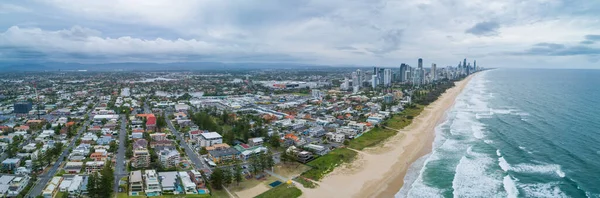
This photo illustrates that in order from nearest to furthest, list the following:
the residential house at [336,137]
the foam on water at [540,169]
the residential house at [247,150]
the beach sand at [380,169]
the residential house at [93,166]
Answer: the beach sand at [380,169]
the foam on water at [540,169]
the residential house at [93,166]
the residential house at [247,150]
the residential house at [336,137]

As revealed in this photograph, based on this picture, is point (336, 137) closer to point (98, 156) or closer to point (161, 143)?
point (161, 143)

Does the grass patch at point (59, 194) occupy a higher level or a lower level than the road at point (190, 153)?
lower

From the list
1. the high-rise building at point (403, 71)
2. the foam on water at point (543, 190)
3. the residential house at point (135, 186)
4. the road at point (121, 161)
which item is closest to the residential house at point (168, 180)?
the residential house at point (135, 186)

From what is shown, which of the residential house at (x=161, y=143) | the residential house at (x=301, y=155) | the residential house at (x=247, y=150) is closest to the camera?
the residential house at (x=301, y=155)

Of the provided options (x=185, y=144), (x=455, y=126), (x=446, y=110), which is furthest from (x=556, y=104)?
(x=185, y=144)

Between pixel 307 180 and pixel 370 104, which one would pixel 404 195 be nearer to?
pixel 307 180

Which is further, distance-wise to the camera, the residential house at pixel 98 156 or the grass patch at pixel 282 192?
the residential house at pixel 98 156

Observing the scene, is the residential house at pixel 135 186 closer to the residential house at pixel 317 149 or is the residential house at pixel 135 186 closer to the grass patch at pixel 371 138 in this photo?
the residential house at pixel 317 149
